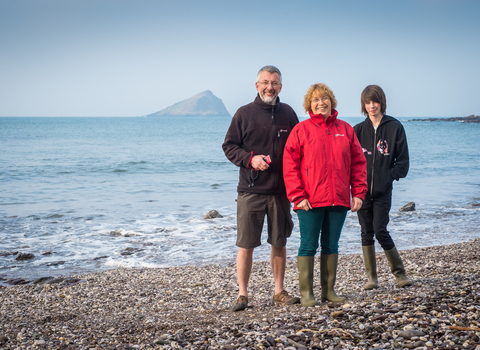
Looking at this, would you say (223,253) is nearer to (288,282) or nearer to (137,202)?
(288,282)

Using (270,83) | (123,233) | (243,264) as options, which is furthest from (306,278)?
(123,233)

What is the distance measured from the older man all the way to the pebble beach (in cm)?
75

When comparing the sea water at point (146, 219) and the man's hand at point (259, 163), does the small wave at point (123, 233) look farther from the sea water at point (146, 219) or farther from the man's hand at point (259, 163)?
the man's hand at point (259, 163)

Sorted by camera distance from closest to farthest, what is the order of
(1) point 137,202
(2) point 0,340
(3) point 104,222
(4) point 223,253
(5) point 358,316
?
1. (5) point 358,316
2. (2) point 0,340
3. (4) point 223,253
4. (3) point 104,222
5. (1) point 137,202

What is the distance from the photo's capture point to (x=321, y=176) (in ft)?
12.4

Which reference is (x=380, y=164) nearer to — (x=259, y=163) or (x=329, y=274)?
(x=329, y=274)

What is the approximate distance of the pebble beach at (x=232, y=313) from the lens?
308 centimetres

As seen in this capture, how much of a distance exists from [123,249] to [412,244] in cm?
633

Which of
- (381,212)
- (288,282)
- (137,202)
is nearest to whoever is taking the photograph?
(381,212)

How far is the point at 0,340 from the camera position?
12.0 feet

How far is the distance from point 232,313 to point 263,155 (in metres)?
1.69

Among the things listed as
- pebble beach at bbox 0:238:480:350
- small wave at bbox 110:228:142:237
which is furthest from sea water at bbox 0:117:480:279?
pebble beach at bbox 0:238:480:350

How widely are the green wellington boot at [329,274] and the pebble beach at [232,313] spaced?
17 cm

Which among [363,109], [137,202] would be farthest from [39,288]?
[137,202]
